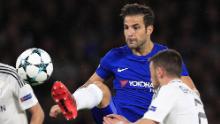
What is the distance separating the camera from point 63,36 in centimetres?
1024

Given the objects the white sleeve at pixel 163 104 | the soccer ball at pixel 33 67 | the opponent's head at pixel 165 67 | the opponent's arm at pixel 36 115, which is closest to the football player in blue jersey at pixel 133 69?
the soccer ball at pixel 33 67

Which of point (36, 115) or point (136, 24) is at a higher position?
point (136, 24)

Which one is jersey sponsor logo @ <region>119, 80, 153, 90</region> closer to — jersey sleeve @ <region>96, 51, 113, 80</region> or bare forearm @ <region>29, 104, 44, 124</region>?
jersey sleeve @ <region>96, 51, 113, 80</region>

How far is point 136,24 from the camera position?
602 cm

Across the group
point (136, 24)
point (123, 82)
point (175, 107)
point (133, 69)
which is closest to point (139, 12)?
point (136, 24)

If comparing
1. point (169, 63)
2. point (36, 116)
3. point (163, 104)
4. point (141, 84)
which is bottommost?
point (141, 84)

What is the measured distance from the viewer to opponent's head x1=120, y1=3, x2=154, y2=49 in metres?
5.96

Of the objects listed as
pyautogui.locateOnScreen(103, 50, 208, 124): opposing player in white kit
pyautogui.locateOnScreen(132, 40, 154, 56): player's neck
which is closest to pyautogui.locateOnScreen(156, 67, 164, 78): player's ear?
pyautogui.locateOnScreen(103, 50, 208, 124): opposing player in white kit

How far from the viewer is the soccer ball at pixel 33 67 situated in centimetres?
573

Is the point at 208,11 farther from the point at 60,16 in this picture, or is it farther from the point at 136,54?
the point at 136,54

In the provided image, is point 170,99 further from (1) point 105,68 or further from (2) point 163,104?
(1) point 105,68

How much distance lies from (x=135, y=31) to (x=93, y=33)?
14.2ft

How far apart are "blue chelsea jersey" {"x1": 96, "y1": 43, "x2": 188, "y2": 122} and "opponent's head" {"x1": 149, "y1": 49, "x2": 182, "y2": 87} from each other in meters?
1.08

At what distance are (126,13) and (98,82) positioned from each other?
2.32 ft
